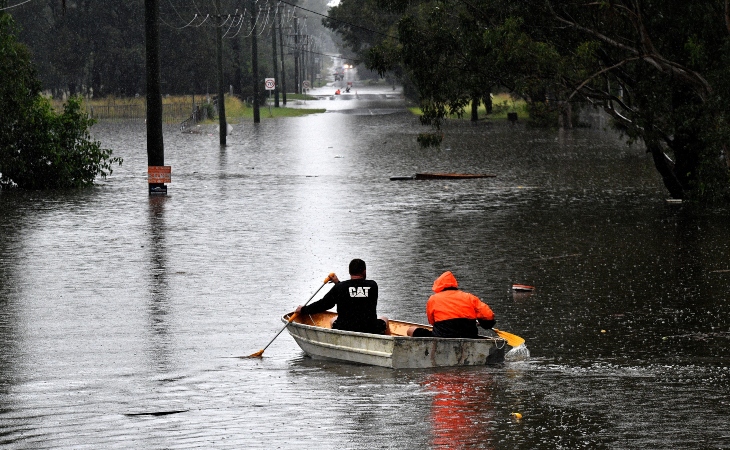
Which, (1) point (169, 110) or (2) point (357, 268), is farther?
(1) point (169, 110)

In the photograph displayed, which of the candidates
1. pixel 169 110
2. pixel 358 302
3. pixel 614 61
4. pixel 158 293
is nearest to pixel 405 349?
pixel 358 302

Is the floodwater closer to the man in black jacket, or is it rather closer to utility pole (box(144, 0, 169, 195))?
the man in black jacket

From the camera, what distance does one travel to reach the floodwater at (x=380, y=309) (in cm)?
896

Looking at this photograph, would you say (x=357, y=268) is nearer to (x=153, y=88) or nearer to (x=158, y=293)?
(x=158, y=293)

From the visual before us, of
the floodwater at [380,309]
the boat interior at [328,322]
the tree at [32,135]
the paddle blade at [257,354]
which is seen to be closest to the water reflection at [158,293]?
the floodwater at [380,309]

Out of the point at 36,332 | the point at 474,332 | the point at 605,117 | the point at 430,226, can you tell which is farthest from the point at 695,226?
the point at 605,117

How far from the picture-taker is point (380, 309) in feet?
47.3

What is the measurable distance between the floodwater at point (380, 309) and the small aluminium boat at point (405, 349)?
0.47ft

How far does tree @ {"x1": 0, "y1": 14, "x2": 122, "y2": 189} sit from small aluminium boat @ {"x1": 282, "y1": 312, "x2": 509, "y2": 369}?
2022cm

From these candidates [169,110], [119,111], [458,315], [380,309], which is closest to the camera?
[458,315]

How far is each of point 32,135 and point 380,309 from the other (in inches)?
717

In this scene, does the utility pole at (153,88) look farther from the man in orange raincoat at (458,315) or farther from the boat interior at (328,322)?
the man in orange raincoat at (458,315)

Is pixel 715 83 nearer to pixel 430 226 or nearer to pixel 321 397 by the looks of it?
pixel 430 226

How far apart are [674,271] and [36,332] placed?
9.02m
